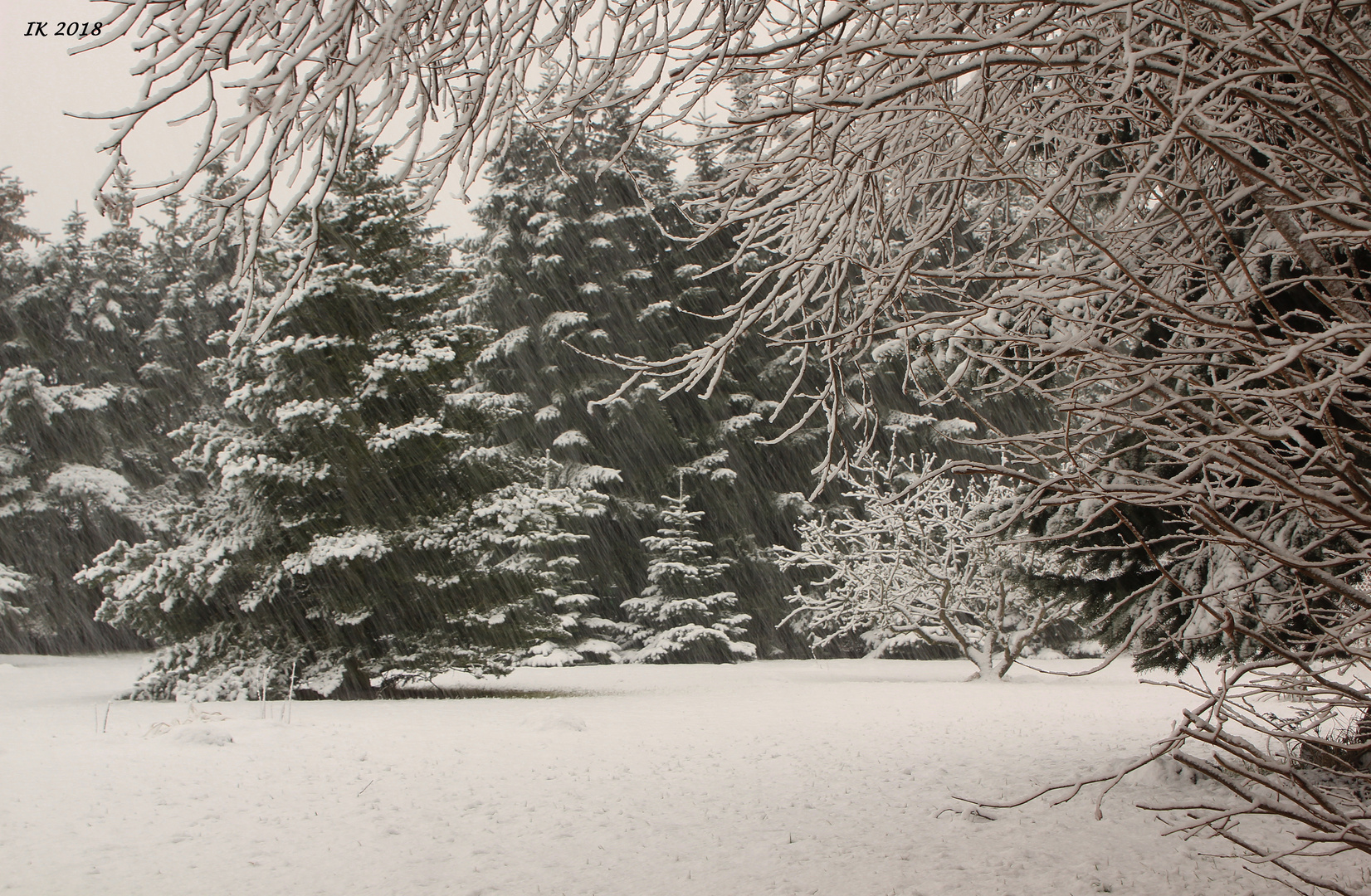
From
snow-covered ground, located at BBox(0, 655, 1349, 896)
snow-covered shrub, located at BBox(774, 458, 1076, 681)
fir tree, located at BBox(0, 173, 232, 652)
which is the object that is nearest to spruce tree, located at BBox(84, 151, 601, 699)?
snow-covered ground, located at BBox(0, 655, 1349, 896)

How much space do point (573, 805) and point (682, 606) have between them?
13013 mm

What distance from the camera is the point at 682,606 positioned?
18.5 meters

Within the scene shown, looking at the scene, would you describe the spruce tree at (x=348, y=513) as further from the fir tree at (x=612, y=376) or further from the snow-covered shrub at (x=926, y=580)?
the fir tree at (x=612, y=376)

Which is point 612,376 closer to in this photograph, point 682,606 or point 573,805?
point 682,606

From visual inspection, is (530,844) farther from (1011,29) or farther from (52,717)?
(52,717)

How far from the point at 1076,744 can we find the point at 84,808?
22.8ft

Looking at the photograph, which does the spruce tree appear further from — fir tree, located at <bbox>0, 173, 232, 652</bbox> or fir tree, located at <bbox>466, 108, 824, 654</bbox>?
fir tree, located at <bbox>0, 173, 232, 652</bbox>

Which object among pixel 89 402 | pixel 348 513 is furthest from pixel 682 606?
pixel 89 402

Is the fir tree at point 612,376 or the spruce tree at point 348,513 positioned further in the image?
the fir tree at point 612,376

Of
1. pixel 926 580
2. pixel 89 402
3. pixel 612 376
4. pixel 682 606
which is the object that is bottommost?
pixel 682 606

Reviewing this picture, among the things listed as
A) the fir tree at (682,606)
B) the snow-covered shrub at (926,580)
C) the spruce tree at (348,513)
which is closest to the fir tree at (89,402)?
the spruce tree at (348,513)

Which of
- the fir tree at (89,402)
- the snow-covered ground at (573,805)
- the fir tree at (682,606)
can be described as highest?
the fir tree at (89,402)

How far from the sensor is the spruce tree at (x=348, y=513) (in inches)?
436

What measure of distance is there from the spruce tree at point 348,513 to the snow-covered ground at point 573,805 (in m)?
1.77
